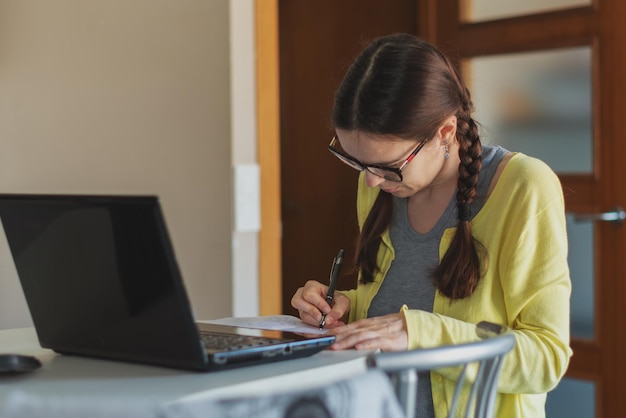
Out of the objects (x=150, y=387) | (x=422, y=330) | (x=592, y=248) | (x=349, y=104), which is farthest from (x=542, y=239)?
(x=592, y=248)

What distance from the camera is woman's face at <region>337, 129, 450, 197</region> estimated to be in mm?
1512

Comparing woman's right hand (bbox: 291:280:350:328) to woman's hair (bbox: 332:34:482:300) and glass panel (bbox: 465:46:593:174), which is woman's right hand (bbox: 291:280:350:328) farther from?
glass panel (bbox: 465:46:593:174)

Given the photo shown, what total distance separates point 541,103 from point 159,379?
2.40 m

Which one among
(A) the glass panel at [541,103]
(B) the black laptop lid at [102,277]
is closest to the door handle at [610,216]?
(A) the glass panel at [541,103]

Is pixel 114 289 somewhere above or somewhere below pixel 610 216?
above

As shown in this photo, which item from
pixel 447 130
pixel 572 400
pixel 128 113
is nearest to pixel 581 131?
pixel 572 400

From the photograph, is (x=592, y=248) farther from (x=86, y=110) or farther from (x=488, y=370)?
(x=488, y=370)

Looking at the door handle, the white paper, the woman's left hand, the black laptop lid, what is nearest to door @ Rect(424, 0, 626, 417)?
the door handle

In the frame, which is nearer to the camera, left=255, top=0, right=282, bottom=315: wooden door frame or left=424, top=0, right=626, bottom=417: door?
left=255, top=0, right=282, bottom=315: wooden door frame

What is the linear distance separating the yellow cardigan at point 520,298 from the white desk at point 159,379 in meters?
0.19

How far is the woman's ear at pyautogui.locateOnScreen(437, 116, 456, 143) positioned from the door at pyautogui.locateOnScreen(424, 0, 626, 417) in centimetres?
150

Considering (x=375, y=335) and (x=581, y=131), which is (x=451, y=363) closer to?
(x=375, y=335)

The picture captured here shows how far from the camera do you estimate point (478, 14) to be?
10.8 ft

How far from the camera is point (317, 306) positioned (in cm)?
153
